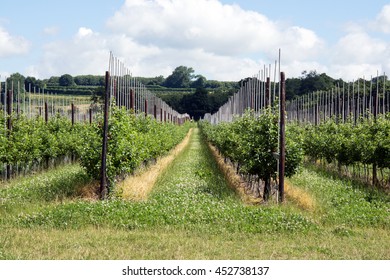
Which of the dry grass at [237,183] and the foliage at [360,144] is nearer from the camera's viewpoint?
the dry grass at [237,183]

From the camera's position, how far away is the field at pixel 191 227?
10000mm

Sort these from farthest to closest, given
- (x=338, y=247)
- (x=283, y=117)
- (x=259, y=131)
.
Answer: (x=259, y=131) < (x=283, y=117) < (x=338, y=247)

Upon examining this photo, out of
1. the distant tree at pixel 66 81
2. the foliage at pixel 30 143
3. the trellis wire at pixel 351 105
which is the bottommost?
the foliage at pixel 30 143

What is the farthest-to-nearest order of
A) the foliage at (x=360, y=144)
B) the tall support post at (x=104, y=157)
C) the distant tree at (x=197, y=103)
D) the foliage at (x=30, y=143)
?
the distant tree at (x=197, y=103)
the foliage at (x=30, y=143)
the foliage at (x=360, y=144)
the tall support post at (x=104, y=157)

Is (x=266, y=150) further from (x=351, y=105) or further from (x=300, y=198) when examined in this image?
(x=351, y=105)

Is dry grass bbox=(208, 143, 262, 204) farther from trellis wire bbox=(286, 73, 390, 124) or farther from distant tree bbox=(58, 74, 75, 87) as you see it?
distant tree bbox=(58, 74, 75, 87)

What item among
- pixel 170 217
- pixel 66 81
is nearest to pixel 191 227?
pixel 170 217

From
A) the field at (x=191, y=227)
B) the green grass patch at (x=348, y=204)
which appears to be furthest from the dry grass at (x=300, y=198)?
the green grass patch at (x=348, y=204)

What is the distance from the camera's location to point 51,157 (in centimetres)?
2908

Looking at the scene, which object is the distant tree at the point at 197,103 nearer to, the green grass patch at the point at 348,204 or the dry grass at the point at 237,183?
Answer: the dry grass at the point at 237,183

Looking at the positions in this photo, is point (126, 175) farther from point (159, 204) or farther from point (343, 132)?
point (343, 132)

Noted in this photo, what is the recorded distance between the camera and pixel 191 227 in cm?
1229

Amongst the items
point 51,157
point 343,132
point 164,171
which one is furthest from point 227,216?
point 51,157

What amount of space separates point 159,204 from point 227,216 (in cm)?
228
